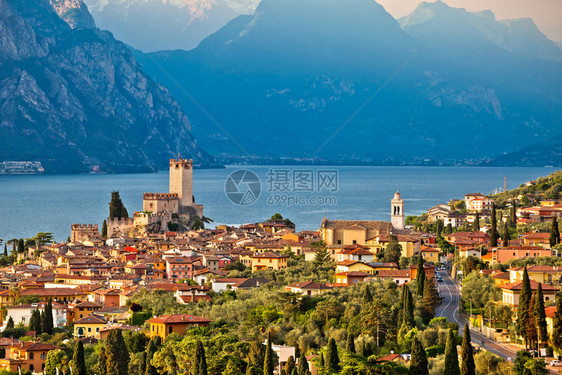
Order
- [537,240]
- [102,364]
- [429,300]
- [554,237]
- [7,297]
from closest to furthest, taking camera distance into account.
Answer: [102,364], [429,300], [7,297], [554,237], [537,240]

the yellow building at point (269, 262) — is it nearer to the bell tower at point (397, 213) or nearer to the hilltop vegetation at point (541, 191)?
the bell tower at point (397, 213)

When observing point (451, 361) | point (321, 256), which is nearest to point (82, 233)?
point (321, 256)

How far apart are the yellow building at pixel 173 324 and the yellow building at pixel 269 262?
12.2m

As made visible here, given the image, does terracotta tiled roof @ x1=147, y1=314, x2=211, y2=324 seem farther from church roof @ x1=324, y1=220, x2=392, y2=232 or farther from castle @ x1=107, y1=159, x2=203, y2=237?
castle @ x1=107, y1=159, x2=203, y2=237

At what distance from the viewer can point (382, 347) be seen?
30641 millimetres

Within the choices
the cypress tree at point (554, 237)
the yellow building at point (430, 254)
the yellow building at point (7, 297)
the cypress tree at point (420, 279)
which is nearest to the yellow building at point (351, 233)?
the yellow building at point (430, 254)

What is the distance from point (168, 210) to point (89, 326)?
A: 122 feet

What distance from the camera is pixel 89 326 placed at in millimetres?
37281

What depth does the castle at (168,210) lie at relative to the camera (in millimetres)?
69375

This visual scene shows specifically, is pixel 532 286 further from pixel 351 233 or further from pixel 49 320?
pixel 49 320

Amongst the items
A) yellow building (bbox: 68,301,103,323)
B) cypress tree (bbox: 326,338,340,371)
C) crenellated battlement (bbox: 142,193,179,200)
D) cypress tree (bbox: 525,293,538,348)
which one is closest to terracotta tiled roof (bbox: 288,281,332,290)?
yellow building (bbox: 68,301,103,323)

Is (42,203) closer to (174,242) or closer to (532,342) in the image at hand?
(174,242)

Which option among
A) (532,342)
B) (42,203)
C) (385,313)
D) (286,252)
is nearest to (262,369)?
(385,313)

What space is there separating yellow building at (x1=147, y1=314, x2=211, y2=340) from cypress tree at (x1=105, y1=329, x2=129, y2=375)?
7.66 ft
